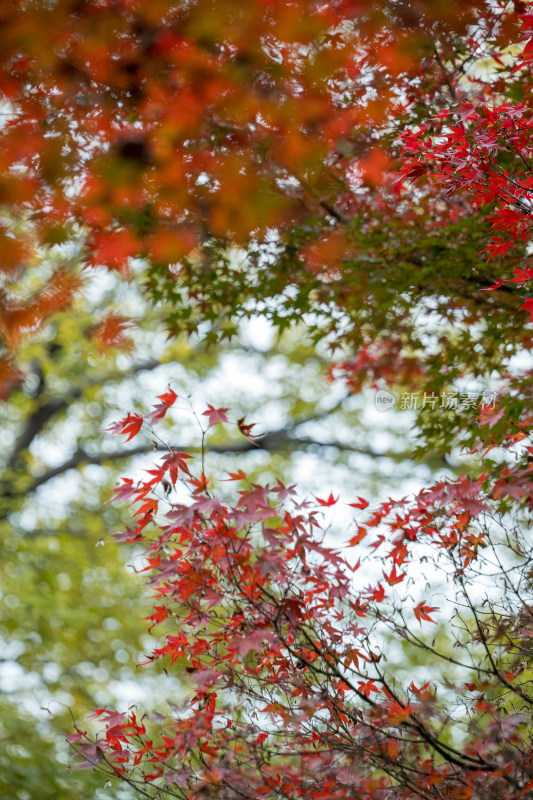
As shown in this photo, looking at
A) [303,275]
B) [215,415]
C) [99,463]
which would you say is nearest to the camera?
[215,415]

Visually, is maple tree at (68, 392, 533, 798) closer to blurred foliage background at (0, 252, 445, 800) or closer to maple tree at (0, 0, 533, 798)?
maple tree at (0, 0, 533, 798)

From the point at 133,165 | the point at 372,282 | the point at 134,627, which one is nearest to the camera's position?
the point at 133,165

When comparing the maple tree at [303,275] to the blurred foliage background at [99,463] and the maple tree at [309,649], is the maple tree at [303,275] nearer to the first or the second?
the maple tree at [309,649]

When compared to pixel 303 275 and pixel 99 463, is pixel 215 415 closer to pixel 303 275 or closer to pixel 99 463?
pixel 303 275

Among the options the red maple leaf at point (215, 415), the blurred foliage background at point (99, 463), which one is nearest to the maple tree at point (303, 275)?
the red maple leaf at point (215, 415)

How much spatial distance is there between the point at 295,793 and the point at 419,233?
2.83m

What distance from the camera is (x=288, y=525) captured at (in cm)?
245

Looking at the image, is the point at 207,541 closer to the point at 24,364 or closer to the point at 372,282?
the point at 372,282

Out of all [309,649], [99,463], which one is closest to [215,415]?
[309,649]

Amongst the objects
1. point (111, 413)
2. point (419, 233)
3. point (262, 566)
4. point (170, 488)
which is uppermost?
point (111, 413)

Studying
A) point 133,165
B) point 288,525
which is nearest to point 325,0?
point 133,165

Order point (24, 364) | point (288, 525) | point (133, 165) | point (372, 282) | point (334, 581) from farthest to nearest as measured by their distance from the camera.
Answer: point (24, 364) → point (372, 282) → point (133, 165) → point (334, 581) → point (288, 525)

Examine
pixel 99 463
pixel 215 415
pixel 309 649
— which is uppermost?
pixel 99 463

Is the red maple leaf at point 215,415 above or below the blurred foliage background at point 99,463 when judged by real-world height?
below
